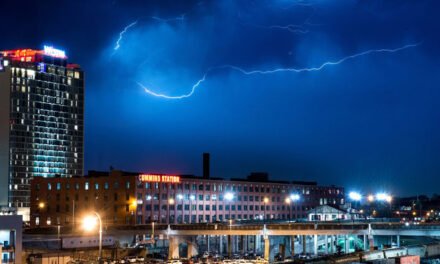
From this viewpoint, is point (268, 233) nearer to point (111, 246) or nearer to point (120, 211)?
point (111, 246)

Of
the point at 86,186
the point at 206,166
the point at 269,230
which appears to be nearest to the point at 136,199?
the point at 86,186

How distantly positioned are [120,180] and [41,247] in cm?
5536

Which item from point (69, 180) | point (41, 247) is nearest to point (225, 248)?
point (69, 180)

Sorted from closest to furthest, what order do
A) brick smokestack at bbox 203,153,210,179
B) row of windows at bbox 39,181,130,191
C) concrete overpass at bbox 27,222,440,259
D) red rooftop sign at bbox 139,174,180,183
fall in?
1. concrete overpass at bbox 27,222,440,259
2. red rooftop sign at bbox 139,174,180,183
3. row of windows at bbox 39,181,130,191
4. brick smokestack at bbox 203,153,210,179

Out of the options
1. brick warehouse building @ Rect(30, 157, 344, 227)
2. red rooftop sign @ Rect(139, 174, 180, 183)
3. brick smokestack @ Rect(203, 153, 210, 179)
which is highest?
brick smokestack @ Rect(203, 153, 210, 179)

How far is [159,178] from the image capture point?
16938 centimetres

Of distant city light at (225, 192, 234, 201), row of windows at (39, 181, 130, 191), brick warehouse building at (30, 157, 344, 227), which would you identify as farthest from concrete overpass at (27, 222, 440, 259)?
distant city light at (225, 192, 234, 201)

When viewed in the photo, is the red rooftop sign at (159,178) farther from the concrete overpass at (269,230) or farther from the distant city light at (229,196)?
the concrete overpass at (269,230)

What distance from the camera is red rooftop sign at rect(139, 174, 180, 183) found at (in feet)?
541

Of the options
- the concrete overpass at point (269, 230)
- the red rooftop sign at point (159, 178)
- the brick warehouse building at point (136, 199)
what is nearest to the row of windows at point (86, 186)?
the brick warehouse building at point (136, 199)

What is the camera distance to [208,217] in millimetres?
184000

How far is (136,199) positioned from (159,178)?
9.61 metres

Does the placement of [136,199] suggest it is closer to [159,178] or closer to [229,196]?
[159,178]

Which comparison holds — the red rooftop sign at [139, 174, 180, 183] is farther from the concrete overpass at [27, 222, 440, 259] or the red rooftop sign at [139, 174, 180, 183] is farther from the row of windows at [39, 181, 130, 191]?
the concrete overpass at [27, 222, 440, 259]
